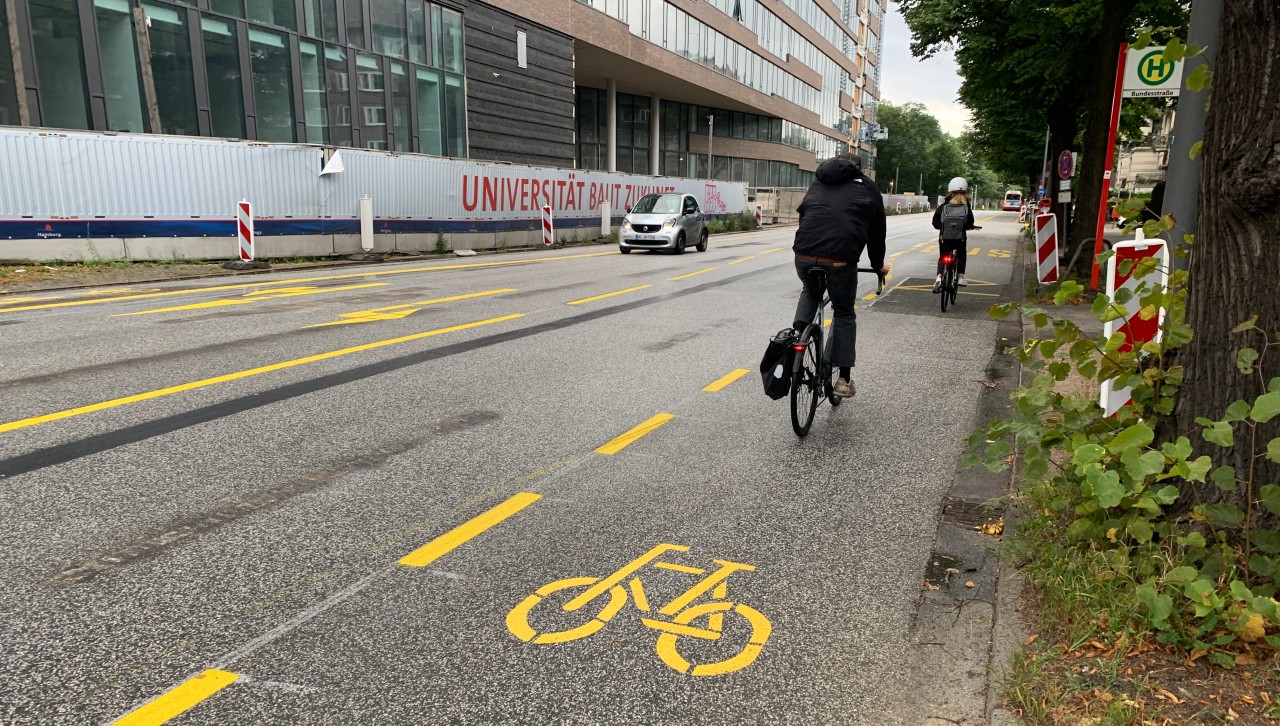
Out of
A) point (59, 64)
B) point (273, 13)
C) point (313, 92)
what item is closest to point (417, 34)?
point (313, 92)

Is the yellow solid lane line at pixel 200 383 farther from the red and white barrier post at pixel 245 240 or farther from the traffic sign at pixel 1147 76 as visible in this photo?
the red and white barrier post at pixel 245 240

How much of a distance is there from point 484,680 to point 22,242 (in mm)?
16096

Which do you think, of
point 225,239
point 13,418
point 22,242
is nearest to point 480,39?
point 225,239

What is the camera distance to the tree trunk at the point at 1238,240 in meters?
3.06

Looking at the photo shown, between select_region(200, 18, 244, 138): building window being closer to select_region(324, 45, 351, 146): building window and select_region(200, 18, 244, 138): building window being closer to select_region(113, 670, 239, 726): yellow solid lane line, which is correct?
select_region(324, 45, 351, 146): building window

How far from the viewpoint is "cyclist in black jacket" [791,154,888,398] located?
6.07 metres

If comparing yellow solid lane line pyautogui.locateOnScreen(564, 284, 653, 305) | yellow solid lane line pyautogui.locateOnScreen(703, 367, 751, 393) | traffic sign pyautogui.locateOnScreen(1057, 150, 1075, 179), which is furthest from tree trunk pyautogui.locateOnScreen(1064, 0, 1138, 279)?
yellow solid lane line pyautogui.locateOnScreen(703, 367, 751, 393)

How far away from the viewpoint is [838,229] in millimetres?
6082

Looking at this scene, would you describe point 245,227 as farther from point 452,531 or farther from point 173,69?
point 452,531

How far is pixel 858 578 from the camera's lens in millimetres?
3824

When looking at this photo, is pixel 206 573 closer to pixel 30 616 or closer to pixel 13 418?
pixel 30 616

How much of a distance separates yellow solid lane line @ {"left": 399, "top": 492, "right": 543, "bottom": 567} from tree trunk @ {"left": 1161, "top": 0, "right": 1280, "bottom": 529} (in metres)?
3.05

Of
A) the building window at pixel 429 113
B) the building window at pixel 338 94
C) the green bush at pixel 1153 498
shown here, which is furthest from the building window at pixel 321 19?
the green bush at pixel 1153 498

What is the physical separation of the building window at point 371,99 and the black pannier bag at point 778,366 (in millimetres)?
Answer: 23724
